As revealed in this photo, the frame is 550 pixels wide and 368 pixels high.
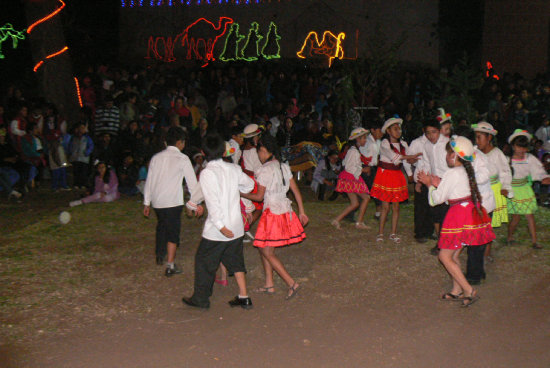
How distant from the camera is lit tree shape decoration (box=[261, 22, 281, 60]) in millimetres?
21547

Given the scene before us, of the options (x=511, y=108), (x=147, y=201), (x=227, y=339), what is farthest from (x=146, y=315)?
(x=511, y=108)

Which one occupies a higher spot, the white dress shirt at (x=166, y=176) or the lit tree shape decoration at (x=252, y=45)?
the lit tree shape decoration at (x=252, y=45)

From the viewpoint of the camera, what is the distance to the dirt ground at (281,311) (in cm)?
484

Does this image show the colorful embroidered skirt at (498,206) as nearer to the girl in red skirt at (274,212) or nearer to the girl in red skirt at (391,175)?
the girl in red skirt at (391,175)

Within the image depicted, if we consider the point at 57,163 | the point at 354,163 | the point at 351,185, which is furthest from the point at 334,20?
the point at 351,185

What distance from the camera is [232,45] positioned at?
72.0 feet

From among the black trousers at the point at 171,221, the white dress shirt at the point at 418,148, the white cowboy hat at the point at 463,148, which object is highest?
the white cowboy hat at the point at 463,148

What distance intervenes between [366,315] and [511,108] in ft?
40.4

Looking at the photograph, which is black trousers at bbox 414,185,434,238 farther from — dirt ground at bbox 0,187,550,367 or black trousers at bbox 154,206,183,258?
black trousers at bbox 154,206,183,258

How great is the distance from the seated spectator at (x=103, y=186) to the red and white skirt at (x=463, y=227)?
25.9ft

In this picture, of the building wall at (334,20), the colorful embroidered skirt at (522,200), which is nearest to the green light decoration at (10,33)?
the building wall at (334,20)

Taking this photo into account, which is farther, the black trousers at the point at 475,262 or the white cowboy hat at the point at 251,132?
the white cowboy hat at the point at 251,132

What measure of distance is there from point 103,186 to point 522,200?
797 cm

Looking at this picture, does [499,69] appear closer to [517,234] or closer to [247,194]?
[517,234]
